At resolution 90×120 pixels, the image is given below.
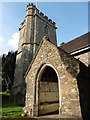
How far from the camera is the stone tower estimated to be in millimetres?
20656

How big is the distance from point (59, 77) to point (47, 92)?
2626mm

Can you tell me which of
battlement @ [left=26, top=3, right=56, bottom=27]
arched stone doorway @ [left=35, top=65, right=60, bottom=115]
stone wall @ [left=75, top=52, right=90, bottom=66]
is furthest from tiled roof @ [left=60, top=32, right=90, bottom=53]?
battlement @ [left=26, top=3, right=56, bottom=27]

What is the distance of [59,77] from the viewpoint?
8961 millimetres

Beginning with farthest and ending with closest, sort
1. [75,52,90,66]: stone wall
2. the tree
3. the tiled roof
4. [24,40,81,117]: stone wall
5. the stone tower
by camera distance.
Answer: the tree < the stone tower < the tiled roof < [75,52,90,66]: stone wall < [24,40,81,117]: stone wall

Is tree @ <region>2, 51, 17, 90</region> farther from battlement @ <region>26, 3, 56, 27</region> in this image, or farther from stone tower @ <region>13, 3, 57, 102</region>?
battlement @ <region>26, 3, 56, 27</region>

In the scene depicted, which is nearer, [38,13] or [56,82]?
[56,82]

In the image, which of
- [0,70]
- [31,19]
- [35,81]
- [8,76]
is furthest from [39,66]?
[0,70]

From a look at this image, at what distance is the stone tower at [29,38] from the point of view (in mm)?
20656

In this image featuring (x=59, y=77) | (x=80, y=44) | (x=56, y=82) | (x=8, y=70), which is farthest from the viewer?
(x=8, y=70)

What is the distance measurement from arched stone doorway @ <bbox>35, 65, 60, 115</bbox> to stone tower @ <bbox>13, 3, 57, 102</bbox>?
311 inches

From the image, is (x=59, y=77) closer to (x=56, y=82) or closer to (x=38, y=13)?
(x=56, y=82)

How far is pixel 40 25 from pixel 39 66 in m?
15.3

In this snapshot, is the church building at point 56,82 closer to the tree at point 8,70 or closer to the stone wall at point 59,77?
the stone wall at point 59,77

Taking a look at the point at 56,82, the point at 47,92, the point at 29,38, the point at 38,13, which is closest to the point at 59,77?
the point at 47,92
